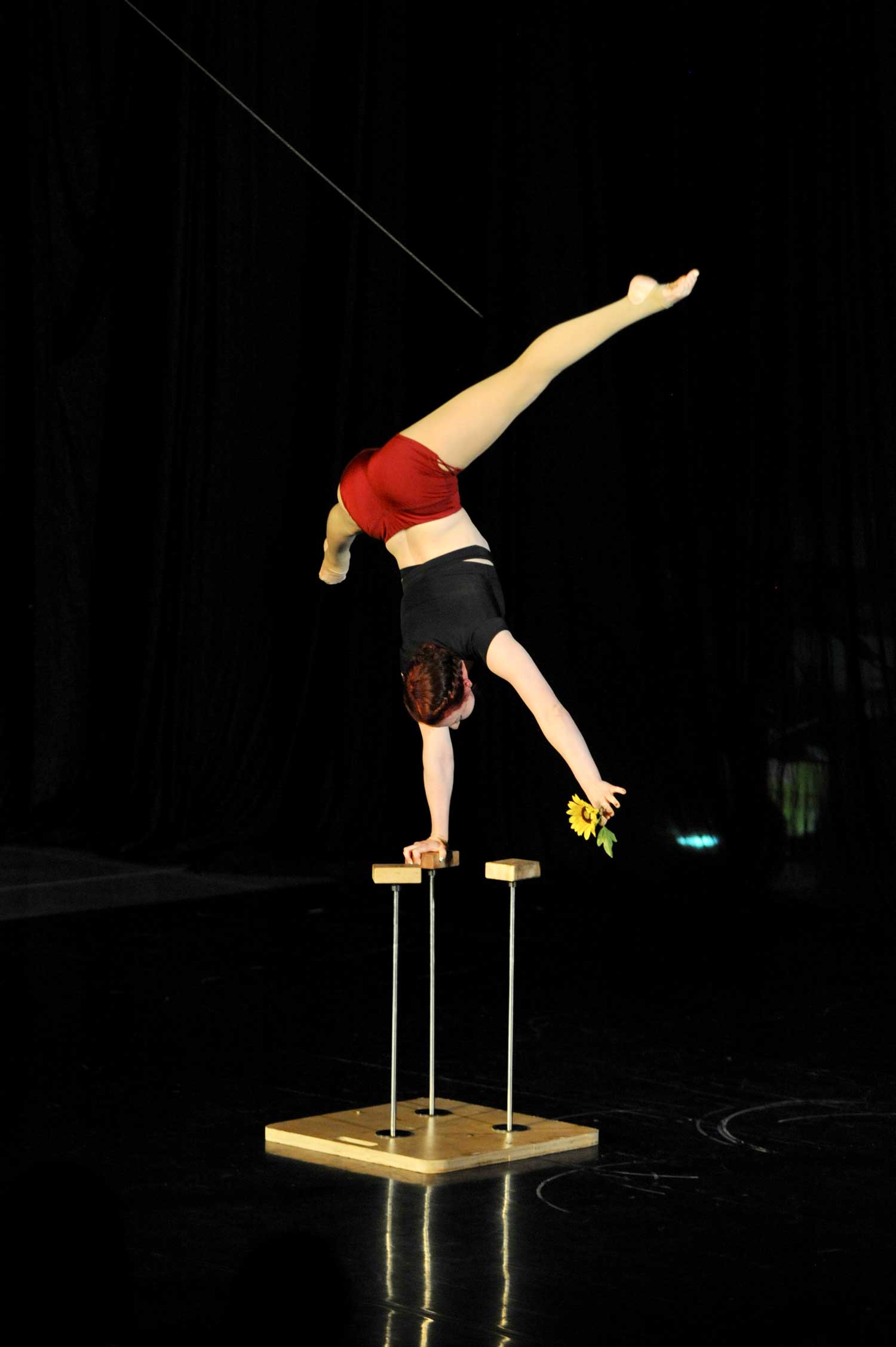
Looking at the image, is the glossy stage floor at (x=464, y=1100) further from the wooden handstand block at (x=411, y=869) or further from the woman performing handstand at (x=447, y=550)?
the woman performing handstand at (x=447, y=550)

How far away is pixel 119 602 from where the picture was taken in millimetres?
9648

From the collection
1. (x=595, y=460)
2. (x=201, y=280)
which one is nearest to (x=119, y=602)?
(x=201, y=280)

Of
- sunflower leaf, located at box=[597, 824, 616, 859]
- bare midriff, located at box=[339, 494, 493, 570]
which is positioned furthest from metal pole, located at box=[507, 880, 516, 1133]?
bare midriff, located at box=[339, 494, 493, 570]

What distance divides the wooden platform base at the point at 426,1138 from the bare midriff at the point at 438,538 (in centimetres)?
139

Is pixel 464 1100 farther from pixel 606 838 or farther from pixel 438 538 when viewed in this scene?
pixel 438 538

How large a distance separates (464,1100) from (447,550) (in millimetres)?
1539

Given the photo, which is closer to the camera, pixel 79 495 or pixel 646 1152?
pixel 646 1152

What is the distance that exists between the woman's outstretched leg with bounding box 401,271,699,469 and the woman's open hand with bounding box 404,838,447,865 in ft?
3.07

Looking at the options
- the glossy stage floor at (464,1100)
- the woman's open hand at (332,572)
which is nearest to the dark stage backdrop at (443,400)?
the glossy stage floor at (464,1100)

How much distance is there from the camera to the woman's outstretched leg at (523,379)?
403cm

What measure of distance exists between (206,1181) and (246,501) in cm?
537

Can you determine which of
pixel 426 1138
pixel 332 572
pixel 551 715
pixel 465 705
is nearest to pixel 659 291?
pixel 551 715

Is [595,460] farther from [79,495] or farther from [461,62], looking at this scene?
→ [79,495]

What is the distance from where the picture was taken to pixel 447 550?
4477 mm
